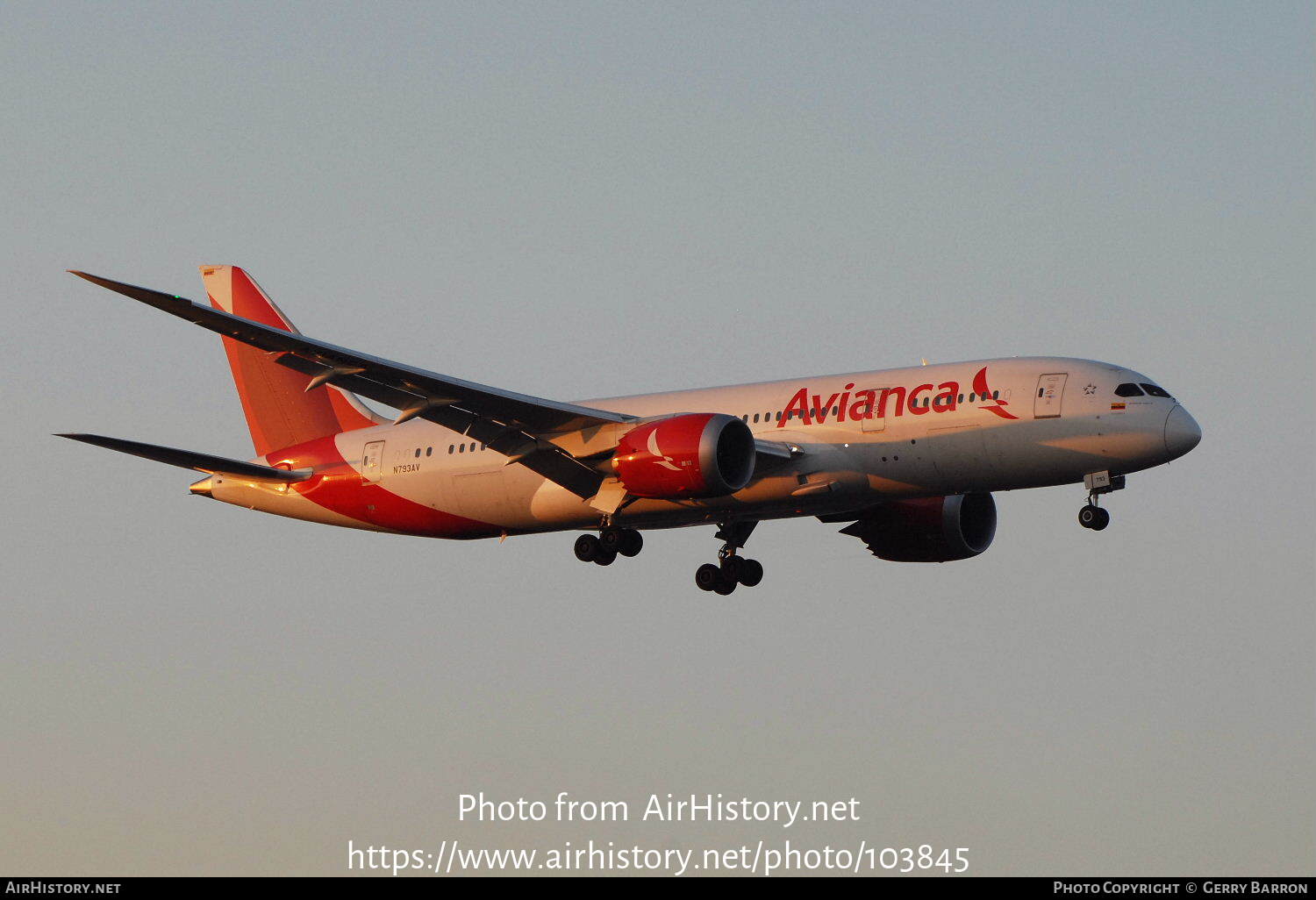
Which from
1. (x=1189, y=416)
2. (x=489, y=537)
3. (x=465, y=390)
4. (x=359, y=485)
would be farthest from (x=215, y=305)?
(x=1189, y=416)

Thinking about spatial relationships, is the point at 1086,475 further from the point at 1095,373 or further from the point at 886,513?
the point at 886,513

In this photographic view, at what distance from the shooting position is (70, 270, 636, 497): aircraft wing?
38969 mm

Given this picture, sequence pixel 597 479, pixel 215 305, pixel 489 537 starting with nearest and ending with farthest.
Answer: pixel 597 479 → pixel 489 537 → pixel 215 305

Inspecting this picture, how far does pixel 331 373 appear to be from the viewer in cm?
4184

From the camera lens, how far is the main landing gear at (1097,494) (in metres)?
42.5

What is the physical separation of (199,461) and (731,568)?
13807 millimetres

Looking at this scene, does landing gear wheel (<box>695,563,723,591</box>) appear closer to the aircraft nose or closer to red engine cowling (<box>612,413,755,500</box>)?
red engine cowling (<box>612,413,755,500</box>)

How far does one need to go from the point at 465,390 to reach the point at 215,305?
16.4m

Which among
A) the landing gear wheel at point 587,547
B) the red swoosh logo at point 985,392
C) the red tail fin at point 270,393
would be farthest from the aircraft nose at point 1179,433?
the red tail fin at point 270,393

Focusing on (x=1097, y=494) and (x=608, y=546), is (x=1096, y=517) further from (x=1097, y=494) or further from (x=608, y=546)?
(x=608, y=546)

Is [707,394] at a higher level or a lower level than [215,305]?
lower

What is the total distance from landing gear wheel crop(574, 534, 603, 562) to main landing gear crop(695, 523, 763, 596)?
12.1 ft

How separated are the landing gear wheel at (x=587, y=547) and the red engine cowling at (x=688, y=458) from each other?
3.82 metres

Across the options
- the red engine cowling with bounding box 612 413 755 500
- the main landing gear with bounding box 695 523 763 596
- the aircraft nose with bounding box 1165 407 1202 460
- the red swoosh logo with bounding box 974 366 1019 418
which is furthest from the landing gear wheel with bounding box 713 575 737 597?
the aircraft nose with bounding box 1165 407 1202 460
